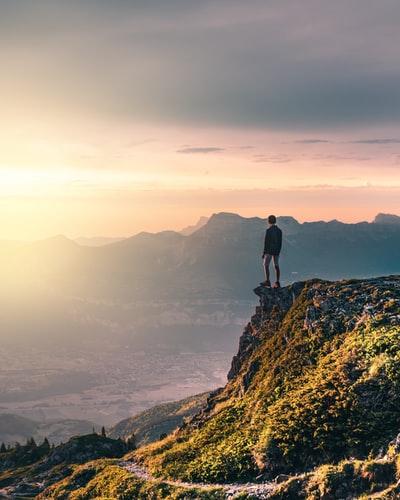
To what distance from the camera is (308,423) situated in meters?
40.8

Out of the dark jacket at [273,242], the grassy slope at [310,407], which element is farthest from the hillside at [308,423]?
the dark jacket at [273,242]

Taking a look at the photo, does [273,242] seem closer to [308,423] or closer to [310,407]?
[310,407]

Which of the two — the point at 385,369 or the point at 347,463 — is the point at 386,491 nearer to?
the point at 347,463

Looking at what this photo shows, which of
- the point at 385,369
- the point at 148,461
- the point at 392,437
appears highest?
the point at 385,369

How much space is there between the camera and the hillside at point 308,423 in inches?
1411

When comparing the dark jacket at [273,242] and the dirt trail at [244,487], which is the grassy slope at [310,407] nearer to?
the dirt trail at [244,487]

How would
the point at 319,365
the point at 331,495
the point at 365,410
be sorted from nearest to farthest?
1. the point at 331,495
2. the point at 365,410
3. the point at 319,365

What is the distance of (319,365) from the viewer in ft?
161

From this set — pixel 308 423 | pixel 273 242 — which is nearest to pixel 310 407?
pixel 308 423

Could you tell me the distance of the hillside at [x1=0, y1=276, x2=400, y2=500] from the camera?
35844 mm

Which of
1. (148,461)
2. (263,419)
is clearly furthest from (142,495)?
(263,419)

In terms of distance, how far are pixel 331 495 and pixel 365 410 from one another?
8.88 m

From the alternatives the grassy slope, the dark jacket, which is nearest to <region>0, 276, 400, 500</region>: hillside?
the grassy slope

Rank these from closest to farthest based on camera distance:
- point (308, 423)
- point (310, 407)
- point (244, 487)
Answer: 1. point (244, 487)
2. point (308, 423)
3. point (310, 407)
